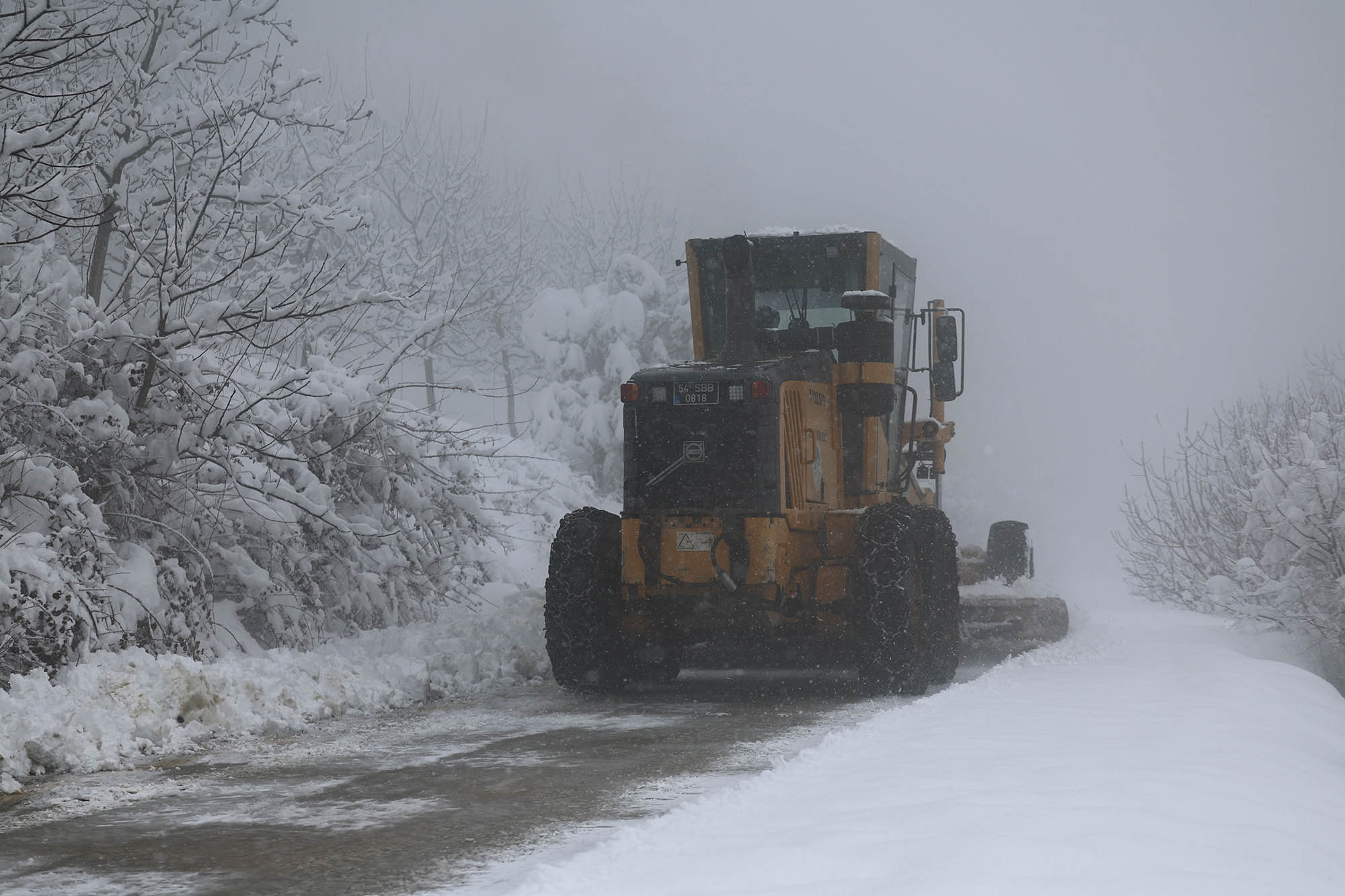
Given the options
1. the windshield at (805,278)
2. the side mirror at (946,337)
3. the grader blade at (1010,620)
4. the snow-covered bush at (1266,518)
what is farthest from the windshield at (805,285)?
the snow-covered bush at (1266,518)

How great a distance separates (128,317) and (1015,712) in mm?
6038

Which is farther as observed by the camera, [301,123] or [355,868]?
[301,123]

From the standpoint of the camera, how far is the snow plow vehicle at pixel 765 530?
9.06 meters

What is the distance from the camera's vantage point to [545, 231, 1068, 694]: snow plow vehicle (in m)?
9.06

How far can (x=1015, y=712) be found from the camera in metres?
7.33

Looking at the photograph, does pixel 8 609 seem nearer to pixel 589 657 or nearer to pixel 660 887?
pixel 589 657

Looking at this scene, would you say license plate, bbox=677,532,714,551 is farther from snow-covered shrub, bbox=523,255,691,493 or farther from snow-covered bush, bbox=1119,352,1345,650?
snow-covered shrub, bbox=523,255,691,493

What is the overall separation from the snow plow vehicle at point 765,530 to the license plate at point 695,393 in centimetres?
1

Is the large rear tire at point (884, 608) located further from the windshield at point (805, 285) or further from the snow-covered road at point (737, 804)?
the windshield at point (805, 285)

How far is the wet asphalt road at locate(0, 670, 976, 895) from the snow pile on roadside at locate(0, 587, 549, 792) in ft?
0.80

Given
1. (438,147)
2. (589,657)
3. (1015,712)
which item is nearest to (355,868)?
(1015,712)

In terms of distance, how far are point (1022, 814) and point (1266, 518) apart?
33.8 ft

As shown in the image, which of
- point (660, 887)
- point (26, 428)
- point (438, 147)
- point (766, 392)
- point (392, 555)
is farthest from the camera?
point (438, 147)

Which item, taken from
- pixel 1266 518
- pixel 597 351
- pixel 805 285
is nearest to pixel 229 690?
pixel 805 285
